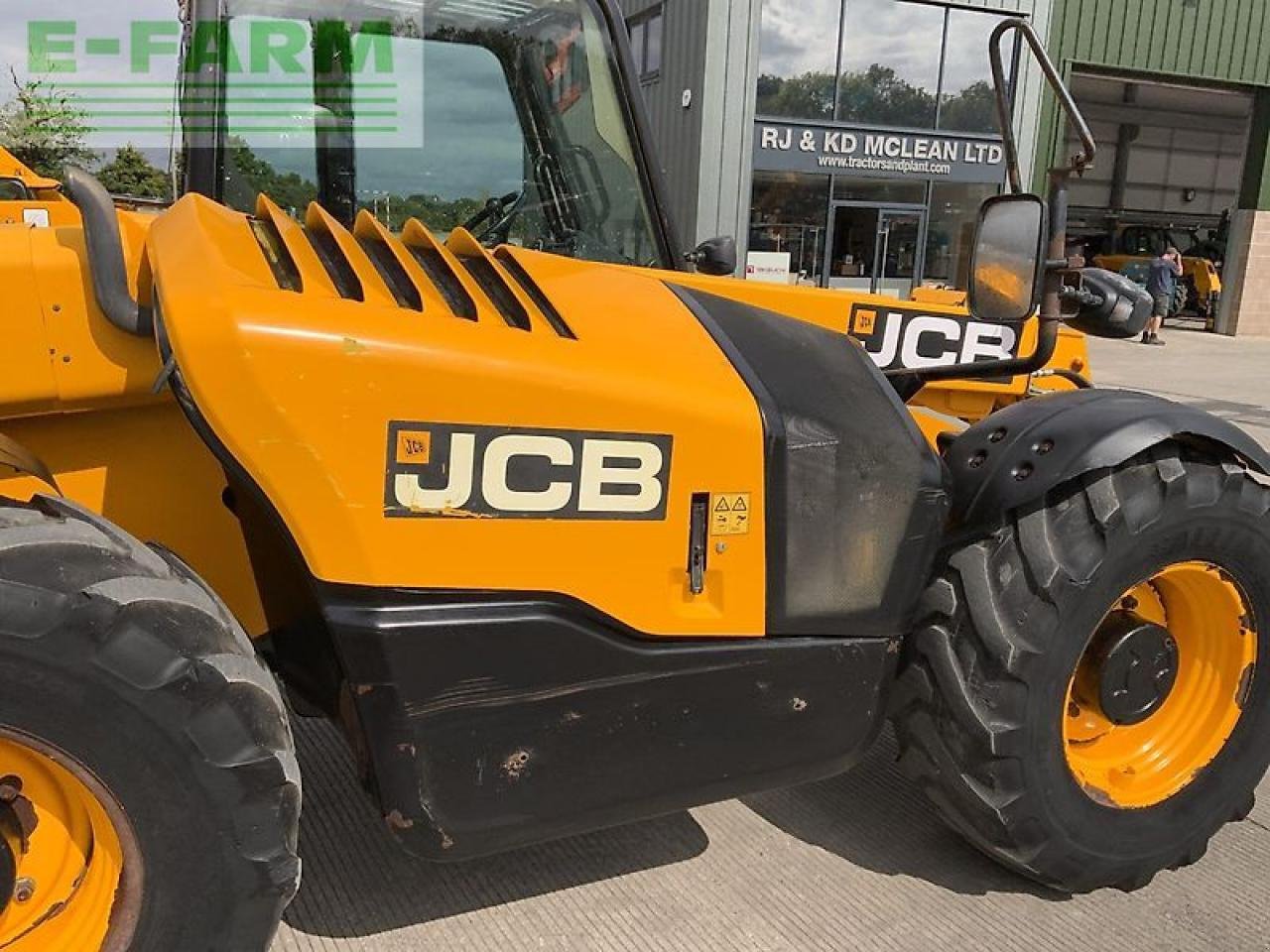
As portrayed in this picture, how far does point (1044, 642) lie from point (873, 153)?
53.9 feet

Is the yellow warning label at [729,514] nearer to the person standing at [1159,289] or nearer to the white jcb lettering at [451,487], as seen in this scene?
the white jcb lettering at [451,487]

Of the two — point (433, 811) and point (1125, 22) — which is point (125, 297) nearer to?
point (433, 811)

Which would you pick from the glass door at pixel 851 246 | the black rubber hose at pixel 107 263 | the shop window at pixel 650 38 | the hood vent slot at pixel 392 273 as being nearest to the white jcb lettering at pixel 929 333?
the hood vent slot at pixel 392 273

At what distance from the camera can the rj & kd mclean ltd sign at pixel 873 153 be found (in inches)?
664

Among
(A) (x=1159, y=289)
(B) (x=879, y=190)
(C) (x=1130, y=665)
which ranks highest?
(B) (x=879, y=190)

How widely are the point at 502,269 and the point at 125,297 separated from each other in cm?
68

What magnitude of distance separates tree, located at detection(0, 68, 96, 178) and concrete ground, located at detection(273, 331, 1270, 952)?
14396mm

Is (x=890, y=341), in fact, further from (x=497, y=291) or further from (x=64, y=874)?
(x=64, y=874)

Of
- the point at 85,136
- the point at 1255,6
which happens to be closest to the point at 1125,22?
the point at 1255,6

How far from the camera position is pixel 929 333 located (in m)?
3.30

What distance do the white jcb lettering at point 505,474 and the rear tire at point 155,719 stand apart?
1.54 ft

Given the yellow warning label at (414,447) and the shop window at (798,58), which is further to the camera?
the shop window at (798,58)

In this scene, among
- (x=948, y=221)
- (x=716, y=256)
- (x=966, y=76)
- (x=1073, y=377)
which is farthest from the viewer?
(x=948, y=221)

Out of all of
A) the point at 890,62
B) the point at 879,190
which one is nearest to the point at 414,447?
the point at 890,62
